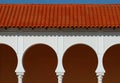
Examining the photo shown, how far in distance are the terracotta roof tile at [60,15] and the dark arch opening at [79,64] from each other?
1825mm

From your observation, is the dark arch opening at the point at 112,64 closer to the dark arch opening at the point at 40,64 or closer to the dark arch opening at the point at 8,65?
the dark arch opening at the point at 40,64

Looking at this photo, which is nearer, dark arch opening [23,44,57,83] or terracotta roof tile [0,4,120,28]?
terracotta roof tile [0,4,120,28]

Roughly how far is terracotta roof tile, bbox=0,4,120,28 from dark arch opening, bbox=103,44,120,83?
1896 millimetres

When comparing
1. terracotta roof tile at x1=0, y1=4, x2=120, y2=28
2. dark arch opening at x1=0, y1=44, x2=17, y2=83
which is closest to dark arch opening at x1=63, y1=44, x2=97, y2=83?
terracotta roof tile at x1=0, y1=4, x2=120, y2=28

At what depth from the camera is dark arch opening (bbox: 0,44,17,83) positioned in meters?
24.1

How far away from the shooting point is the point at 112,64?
79.0 ft

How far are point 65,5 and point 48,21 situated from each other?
2.96m

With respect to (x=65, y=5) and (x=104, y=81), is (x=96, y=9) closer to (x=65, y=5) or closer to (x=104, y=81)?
(x=65, y=5)

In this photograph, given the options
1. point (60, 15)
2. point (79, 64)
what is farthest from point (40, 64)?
point (60, 15)

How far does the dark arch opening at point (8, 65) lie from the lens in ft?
78.9

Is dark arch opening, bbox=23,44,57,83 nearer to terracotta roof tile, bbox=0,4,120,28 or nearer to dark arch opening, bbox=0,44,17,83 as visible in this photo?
dark arch opening, bbox=0,44,17,83

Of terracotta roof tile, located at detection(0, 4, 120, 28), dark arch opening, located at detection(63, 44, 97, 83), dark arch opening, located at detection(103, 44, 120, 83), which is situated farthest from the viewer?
dark arch opening, located at detection(63, 44, 97, 83)

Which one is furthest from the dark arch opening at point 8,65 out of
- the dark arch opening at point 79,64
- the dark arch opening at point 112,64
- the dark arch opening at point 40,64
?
the dark arch opening at point 112,64

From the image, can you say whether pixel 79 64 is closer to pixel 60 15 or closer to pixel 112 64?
pixel 112 64
